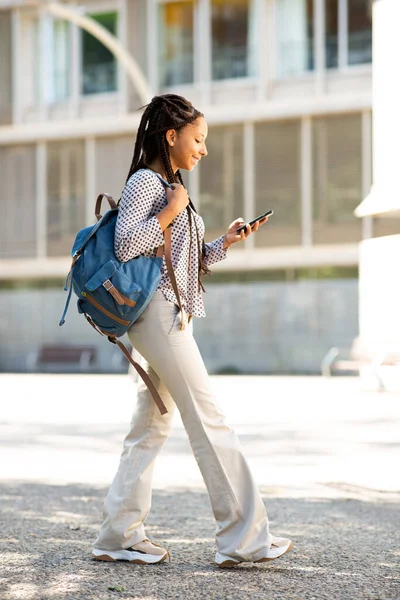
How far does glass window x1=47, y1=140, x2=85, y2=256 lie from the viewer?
31.6 m

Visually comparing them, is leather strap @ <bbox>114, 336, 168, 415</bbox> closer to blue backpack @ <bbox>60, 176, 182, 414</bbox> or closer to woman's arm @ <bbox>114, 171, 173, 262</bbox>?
blue backpack @ <bbox>60, 176, 182, 414</bbox>

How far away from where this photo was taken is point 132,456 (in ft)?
14.5

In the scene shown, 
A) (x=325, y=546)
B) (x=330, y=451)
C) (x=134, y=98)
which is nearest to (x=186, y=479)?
(x=330, y=451)

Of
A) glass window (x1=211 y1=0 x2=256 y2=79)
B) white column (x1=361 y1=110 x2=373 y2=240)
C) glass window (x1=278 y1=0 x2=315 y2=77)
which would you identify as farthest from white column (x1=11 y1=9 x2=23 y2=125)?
white column (x1=361 y1=110 x2=373 y2=240)

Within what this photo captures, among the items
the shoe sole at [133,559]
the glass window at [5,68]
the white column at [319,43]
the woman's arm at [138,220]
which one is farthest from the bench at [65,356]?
the woman's arm at [138,220]

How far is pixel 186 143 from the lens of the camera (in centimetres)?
438

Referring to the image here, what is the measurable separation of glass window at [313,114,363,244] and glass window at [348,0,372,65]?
5.15ft

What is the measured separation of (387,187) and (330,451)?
8.10 ft

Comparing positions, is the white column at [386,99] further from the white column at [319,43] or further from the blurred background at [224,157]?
the white column at [319,43]

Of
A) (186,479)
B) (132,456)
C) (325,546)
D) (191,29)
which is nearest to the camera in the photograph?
(132,456)

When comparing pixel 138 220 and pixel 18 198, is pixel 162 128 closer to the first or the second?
pixel 138 220

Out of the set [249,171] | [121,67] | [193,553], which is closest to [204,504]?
[193,553]

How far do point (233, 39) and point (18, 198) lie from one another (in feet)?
25.0

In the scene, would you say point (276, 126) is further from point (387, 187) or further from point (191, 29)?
point (387, 187)
